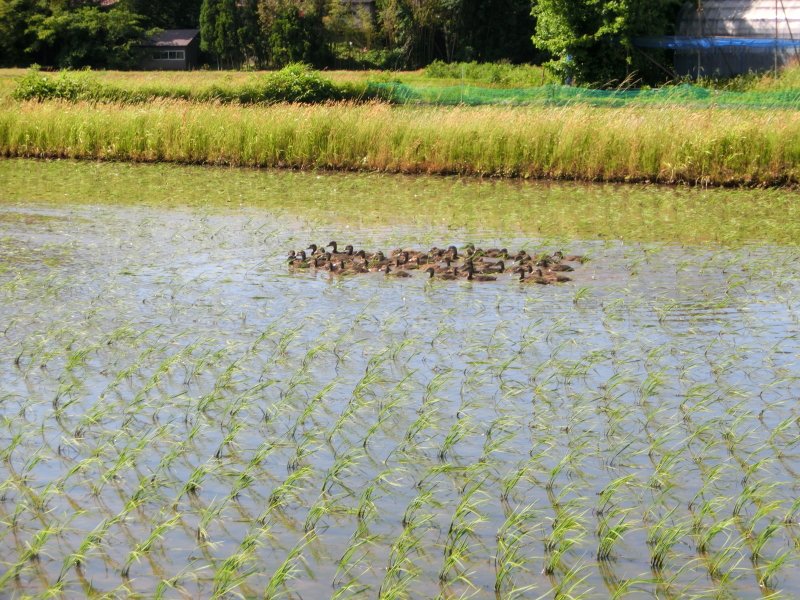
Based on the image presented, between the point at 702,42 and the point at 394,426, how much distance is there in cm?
3300

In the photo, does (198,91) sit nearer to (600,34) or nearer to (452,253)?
(600,34)

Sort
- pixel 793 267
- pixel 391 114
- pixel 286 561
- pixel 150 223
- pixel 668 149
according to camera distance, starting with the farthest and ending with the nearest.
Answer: pixel 391 114 → pixel 668 149 → pixel 150 223 → pixel 793 267 → pixel 286 561

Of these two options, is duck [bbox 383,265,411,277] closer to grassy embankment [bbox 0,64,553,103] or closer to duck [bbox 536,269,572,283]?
duck [bbox 536,269,572,283]

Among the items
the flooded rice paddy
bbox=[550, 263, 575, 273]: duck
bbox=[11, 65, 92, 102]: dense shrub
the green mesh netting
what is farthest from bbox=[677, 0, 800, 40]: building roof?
bbox=[550, 263, 575, 273]: duck

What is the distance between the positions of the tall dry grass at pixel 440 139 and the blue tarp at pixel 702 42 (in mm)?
14974

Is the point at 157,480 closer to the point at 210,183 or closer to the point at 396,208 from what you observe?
the point at 396,208

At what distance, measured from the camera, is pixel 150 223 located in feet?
50.7

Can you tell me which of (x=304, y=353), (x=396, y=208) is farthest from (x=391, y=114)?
(x=304, y=353)

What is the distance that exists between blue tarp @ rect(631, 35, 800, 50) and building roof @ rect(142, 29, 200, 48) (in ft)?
121

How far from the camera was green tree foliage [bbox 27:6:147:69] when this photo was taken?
191 ft

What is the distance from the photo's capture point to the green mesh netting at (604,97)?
2314 centimetres

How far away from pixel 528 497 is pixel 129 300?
5880 mm

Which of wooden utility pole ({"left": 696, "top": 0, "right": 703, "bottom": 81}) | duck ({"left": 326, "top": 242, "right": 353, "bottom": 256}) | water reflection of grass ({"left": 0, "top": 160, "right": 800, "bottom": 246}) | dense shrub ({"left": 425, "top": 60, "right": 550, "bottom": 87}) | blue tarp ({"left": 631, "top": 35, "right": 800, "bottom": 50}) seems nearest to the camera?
duck ({"left": 326, "top": 242, "right": 353, "bottom": 256})

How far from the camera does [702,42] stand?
119 ft
